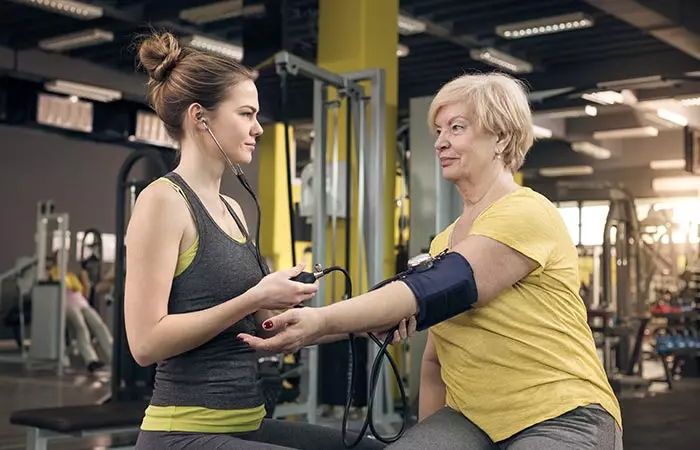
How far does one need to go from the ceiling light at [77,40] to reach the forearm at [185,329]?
977 cm

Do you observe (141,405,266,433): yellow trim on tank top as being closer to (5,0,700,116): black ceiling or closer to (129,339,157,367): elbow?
(129,339,157,367): elbow

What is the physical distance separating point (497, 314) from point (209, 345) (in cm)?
50

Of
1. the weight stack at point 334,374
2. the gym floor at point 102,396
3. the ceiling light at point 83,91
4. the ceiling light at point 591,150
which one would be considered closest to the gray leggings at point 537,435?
the gym floor at point 102,396

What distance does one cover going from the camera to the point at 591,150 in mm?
17297

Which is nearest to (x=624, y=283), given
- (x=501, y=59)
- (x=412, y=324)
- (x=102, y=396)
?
(x=501, y=59)

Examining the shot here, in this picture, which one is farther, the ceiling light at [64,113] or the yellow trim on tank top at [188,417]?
the ceiling light at [64,113]

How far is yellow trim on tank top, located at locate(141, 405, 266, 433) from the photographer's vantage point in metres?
1.50

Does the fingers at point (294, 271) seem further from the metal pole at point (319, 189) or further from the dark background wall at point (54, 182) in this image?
the dark background wall at point (54, 182)

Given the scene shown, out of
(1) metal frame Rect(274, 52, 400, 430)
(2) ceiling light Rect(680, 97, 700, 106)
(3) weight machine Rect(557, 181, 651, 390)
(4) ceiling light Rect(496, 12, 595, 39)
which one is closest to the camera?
(1) metal frame Rect(274, 52, 400, 430)

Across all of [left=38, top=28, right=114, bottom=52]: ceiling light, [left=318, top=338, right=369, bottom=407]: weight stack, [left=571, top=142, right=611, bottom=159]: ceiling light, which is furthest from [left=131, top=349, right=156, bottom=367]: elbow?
[left=571, top=142, right=611, bottom=159]: ceiling light

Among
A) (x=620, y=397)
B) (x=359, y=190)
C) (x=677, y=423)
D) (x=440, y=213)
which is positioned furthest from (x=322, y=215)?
(x=620, y=397)

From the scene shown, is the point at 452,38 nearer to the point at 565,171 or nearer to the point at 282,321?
the point at 565,171

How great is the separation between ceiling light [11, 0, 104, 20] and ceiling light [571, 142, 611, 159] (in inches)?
396

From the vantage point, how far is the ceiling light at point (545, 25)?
30.9ft
